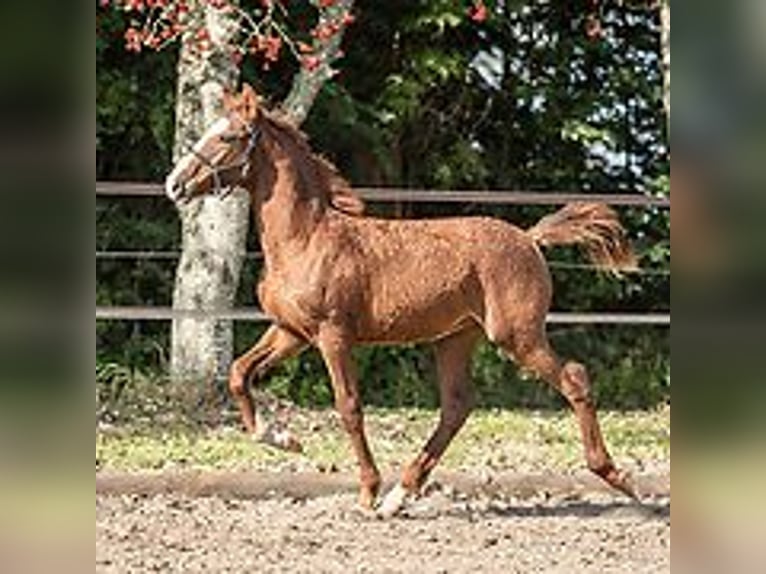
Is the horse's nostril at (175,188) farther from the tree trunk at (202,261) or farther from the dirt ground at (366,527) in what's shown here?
the tree trunk at (202,261)

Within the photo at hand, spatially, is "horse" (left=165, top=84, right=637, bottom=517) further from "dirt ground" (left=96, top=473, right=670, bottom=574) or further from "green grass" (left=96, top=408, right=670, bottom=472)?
"green grass" (left=96, top=408, right=670, bottom=472)

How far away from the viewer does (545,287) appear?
4.68m

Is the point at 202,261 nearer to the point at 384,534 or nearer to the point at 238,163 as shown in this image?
the point at 238,163

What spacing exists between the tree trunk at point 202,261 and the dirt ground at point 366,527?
8.33 feet

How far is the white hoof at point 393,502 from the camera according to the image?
178 inches

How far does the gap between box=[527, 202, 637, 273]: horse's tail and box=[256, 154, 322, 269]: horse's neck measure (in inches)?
Result: 32.9

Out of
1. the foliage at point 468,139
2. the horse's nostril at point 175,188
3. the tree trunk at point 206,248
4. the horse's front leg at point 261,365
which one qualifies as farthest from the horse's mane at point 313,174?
the foliage at point 468,139

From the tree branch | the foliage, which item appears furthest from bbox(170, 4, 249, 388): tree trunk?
the foliage

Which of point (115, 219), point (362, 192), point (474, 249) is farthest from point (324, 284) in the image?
point (115, 219)
